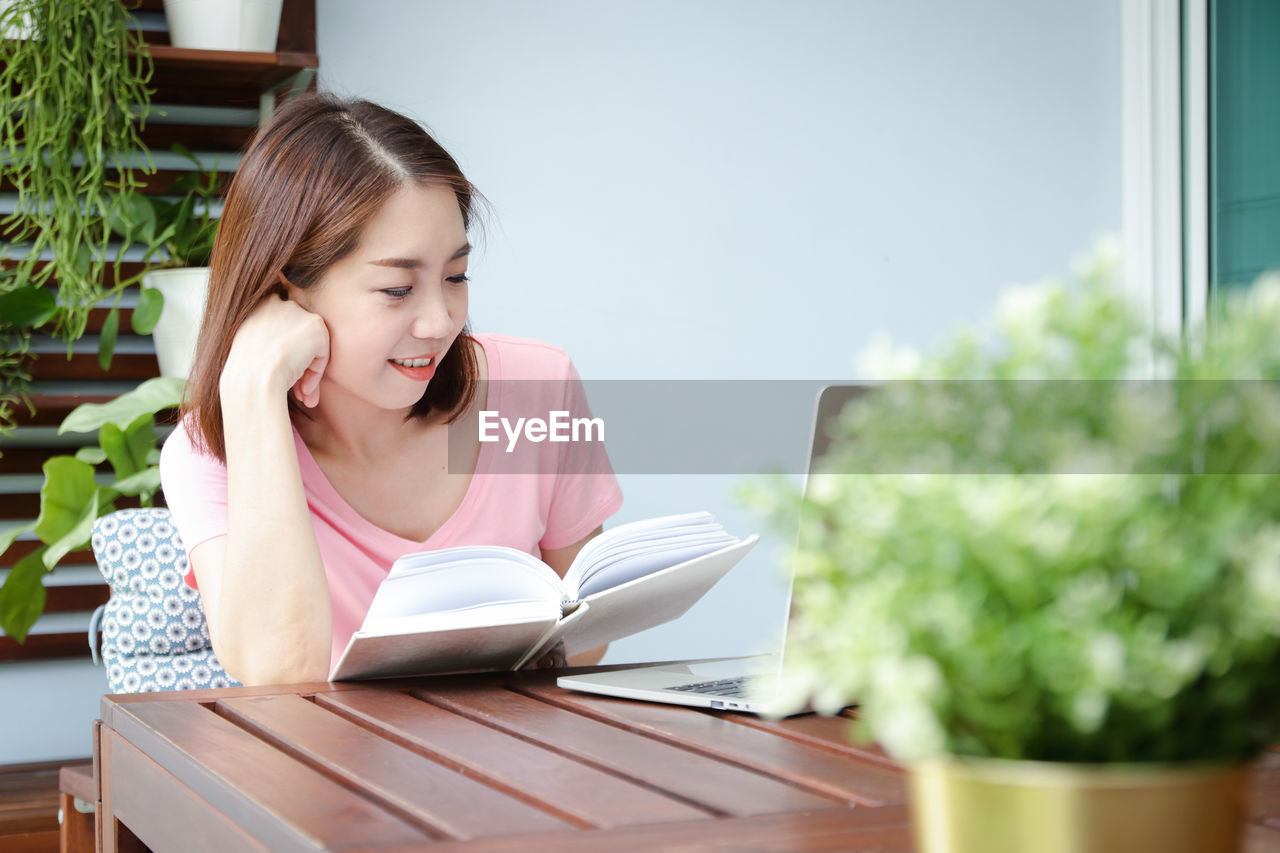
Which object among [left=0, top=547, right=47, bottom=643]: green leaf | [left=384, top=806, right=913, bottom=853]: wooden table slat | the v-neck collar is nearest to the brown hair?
the v-neck collar

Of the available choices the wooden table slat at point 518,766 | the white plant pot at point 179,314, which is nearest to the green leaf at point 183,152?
the white plant pot at point 179,314

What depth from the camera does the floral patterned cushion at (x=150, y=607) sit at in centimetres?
177

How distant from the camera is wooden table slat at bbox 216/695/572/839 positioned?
0.71 m

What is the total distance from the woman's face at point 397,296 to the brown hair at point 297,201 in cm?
2

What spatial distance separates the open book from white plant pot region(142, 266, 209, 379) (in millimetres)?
1154

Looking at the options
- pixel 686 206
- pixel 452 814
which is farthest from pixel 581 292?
pixel 452 814

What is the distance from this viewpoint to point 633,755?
892 mm

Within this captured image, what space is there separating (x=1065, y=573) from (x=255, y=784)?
574 millimetres

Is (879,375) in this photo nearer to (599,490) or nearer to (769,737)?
(769,737)

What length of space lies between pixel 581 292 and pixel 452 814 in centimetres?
200

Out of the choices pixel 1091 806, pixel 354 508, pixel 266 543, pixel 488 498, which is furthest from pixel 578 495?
pixel 1091 806

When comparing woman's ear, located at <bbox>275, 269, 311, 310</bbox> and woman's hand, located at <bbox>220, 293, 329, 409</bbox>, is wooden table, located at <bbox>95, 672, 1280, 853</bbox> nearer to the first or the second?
woman's hand, located at <bbox>220, 293, 329, 409</bbox>

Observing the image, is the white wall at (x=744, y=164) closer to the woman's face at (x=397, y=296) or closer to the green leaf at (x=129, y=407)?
the green leaf at (x=129, y=407)

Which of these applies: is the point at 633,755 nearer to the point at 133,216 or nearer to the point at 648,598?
the point at 648,598
